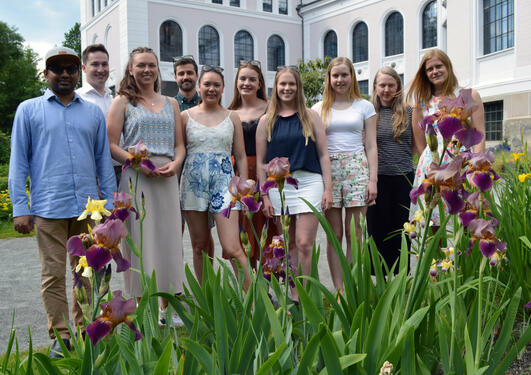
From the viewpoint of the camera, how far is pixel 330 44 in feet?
115

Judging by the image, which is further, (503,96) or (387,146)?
(503,96)

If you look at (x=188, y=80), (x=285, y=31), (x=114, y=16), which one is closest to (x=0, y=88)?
(x=114, y=16)

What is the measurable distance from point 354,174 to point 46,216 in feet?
7.39

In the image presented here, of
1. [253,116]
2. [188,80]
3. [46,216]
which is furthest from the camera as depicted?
[188,80]

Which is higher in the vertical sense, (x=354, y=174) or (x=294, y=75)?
(x=294, y=75)

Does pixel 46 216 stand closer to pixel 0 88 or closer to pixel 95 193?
pixel 95 193

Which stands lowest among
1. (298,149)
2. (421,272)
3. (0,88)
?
(421,272)

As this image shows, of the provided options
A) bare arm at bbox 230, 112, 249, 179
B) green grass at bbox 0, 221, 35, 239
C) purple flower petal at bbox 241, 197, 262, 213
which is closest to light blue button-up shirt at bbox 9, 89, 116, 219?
bare arm at bbox 230, 112, 249, 179

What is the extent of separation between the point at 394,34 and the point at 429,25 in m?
2.58

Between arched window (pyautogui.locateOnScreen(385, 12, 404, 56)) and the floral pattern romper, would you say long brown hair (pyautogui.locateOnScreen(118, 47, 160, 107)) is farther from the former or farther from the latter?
arched window (pyautogui.locateOnScreen(385, 12, 404, 56))

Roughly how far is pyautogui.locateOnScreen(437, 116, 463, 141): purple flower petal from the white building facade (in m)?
20.1

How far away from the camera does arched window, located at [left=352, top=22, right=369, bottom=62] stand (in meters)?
32.6

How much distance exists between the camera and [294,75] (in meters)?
3.99

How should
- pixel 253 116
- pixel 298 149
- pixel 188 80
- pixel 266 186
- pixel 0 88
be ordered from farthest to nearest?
pixel 0 88 → pixel 188 80 → pixel 253 116 → pixel 298 149 → pixel 266 186
